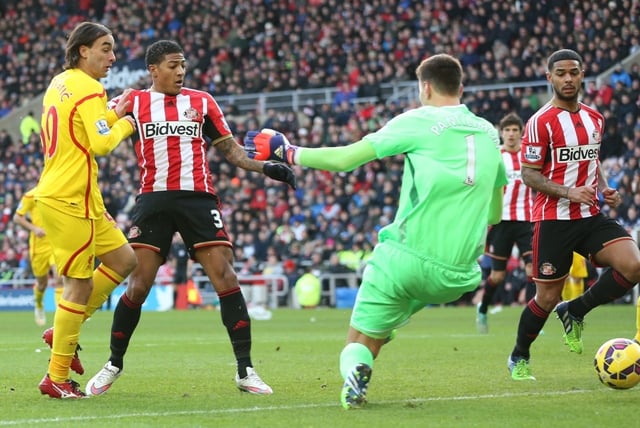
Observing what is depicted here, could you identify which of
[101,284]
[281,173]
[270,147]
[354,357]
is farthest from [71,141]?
[354,357]

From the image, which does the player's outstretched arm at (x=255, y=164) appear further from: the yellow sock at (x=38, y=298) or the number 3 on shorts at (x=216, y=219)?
the yellow sock at (x=38, y=298)

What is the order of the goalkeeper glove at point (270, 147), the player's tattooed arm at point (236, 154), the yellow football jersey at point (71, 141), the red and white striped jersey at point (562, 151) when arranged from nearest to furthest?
the goalkeeper glove at point (270, 147)
the yellow football jersey at point (71, 141)
the player's tattooed arm at point (236, 154)
the red and white striped jersey at point (562, 151)

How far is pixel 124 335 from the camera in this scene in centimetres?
852

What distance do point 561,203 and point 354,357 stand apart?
3149 millimetres

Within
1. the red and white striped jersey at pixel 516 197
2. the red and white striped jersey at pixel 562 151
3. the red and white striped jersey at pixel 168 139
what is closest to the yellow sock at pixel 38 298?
the red and white striped jersey at pixel 516 197

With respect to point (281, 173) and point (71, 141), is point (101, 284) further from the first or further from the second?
point (281, 173)

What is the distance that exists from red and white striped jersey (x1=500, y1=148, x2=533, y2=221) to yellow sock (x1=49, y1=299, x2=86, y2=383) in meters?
8.01

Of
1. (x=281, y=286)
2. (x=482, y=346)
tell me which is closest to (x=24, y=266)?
(x=281, y=286)

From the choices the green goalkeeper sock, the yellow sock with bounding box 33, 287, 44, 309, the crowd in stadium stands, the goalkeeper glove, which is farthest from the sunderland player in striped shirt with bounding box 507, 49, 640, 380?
the crowd in stadium stands

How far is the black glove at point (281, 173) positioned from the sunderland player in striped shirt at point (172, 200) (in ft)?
2.70

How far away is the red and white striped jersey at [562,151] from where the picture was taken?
9.10 m

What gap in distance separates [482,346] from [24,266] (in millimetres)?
21233

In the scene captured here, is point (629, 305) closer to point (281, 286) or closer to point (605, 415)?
point (281, 286)

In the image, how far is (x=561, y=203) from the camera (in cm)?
909
